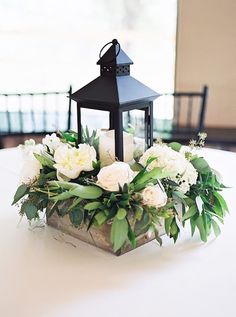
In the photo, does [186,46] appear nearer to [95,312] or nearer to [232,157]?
[232,157]

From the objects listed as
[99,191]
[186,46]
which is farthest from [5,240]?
[186,46]

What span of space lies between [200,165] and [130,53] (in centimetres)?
245

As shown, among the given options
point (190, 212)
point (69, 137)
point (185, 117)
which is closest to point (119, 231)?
point (190, 212)

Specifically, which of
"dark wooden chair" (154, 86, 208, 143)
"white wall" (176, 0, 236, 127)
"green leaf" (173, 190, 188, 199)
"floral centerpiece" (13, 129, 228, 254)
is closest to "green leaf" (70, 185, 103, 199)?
"floral centerpiece" (13, 129, 228, 254)

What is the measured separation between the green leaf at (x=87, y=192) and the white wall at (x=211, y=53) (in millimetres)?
2569

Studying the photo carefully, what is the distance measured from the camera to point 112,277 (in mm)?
1160

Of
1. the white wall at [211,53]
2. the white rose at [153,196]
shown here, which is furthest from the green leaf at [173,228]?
the white wall at [211,53]

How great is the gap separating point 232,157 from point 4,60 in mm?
2358

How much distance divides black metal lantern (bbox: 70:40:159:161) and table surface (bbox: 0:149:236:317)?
308 millimetres

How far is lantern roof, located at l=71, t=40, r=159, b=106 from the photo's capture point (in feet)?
4.22

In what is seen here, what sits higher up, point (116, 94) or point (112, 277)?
point (116, 94)

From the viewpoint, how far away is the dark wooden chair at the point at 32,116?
3.21 meters

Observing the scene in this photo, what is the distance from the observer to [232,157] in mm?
2135

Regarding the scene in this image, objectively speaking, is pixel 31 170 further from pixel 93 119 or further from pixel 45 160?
pixel 93 119
